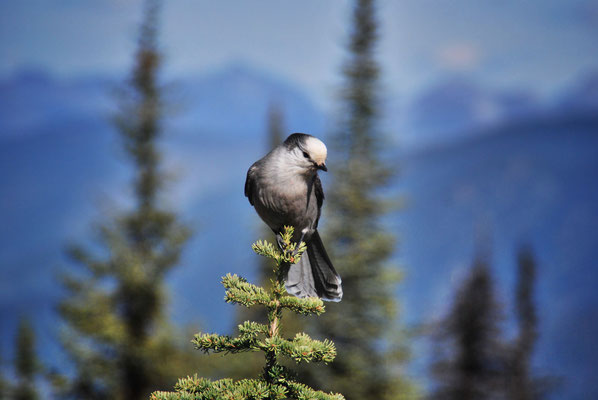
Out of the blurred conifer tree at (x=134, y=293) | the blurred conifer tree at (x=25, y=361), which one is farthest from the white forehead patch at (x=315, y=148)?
the blurred conifer tree at (x=25, y=361)

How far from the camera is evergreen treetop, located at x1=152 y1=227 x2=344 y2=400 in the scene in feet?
8.71

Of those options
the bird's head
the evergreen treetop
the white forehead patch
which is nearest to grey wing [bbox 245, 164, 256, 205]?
the bird's head

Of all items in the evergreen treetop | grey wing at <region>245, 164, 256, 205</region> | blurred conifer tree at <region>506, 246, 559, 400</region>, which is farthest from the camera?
blurred conifer tree at <region>506, 246, 559, 400</region>

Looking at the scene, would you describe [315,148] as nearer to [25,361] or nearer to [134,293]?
[134,293]

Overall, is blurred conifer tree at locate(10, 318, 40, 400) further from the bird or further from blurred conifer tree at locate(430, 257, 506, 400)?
the bird

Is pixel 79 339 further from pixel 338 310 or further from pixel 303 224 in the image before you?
pixel 303 224

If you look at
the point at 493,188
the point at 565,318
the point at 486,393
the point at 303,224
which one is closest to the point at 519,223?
the point at 493,188

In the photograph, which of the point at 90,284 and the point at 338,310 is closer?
the point at 90,284

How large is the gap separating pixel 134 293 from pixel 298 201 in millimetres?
10852

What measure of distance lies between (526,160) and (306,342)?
244 ft

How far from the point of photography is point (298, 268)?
137 inches

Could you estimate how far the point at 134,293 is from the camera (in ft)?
43.5

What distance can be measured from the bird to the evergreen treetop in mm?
448

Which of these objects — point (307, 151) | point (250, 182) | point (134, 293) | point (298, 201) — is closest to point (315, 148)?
point (307, 151)
